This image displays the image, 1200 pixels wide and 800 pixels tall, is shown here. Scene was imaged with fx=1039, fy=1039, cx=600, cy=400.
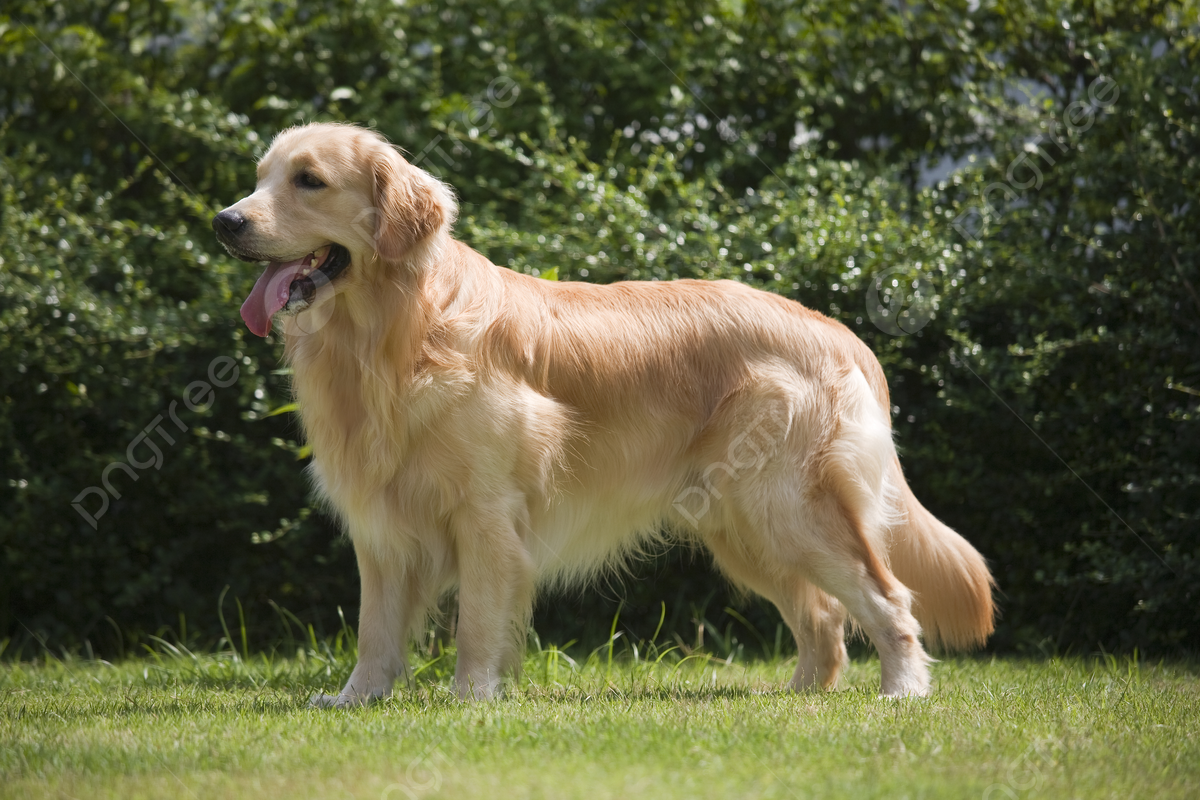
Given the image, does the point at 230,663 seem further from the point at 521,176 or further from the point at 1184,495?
the point at 1184,495

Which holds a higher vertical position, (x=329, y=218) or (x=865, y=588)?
(x=329, y=218)

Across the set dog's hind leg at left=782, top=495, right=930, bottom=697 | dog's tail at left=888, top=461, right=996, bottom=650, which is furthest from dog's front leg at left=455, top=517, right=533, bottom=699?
dog's tail at left=888, top=461, right=996, bottom=650

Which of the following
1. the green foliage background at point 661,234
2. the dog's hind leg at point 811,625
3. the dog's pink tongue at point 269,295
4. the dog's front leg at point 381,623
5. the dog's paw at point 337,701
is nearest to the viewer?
the dog's pink tongue at point 269,295

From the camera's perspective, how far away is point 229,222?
343 centimetres

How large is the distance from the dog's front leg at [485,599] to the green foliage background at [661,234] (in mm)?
1339

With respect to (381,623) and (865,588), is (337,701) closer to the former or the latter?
(381,623)

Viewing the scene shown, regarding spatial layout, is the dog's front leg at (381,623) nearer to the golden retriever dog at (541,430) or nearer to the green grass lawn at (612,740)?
the golden retriever dog at (541,430)

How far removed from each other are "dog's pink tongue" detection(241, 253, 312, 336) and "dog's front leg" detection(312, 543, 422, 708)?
0.89 metres

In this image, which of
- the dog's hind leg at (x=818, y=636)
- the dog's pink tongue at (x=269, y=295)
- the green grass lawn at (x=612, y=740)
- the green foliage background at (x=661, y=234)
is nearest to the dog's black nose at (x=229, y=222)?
the dog's pink tongue at (x=269, y=295)

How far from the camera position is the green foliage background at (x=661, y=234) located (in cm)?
502

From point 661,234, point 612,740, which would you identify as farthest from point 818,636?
point 661,234

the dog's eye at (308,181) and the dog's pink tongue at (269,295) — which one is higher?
the dog's eye at (308,181)

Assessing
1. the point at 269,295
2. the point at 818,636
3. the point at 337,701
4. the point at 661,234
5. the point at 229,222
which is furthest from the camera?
the point at 661,234

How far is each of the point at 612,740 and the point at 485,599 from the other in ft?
2.85
